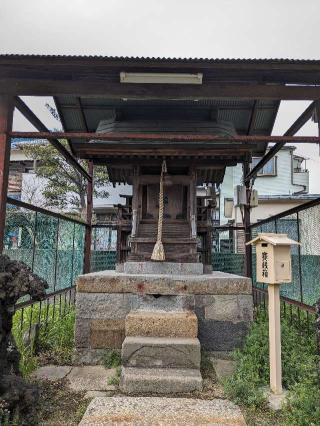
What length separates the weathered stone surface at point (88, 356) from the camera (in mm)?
4793

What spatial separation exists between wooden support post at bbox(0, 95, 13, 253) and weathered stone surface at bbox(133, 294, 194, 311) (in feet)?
A: 7.35

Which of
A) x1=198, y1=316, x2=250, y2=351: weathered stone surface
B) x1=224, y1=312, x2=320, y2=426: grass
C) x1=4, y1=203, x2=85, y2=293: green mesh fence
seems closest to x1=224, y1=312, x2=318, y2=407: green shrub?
x1=224, y1=312, x2=320, y2=426: grass

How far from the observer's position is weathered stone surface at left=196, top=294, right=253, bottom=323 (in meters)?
5.02

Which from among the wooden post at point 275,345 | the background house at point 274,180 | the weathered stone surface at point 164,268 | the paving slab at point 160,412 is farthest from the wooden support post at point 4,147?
the background house at point 274,180

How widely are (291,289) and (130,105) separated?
472 cm

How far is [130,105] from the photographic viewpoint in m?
6.72

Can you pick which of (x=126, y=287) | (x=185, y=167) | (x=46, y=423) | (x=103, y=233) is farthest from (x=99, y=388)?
(x=103, y=233)

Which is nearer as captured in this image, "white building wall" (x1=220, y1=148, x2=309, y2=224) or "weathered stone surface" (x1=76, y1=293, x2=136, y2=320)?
"weathered stone surface" (x1=76, y1=293, x2=136, y2=320)

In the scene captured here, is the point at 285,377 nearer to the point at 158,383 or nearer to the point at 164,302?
the point at 158,383

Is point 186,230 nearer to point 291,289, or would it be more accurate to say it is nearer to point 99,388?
point 291,289

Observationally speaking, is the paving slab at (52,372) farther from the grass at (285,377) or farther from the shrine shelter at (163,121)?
the grass at (285,377)

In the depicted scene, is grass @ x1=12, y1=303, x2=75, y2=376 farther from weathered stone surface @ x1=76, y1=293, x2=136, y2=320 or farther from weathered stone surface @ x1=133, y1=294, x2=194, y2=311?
weathered stone surface @ x1=133, y1=294, x2=194, y2=311

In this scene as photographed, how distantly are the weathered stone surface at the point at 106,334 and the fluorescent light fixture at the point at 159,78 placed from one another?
11.6ft

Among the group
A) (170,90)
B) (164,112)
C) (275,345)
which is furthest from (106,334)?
(164,112)
